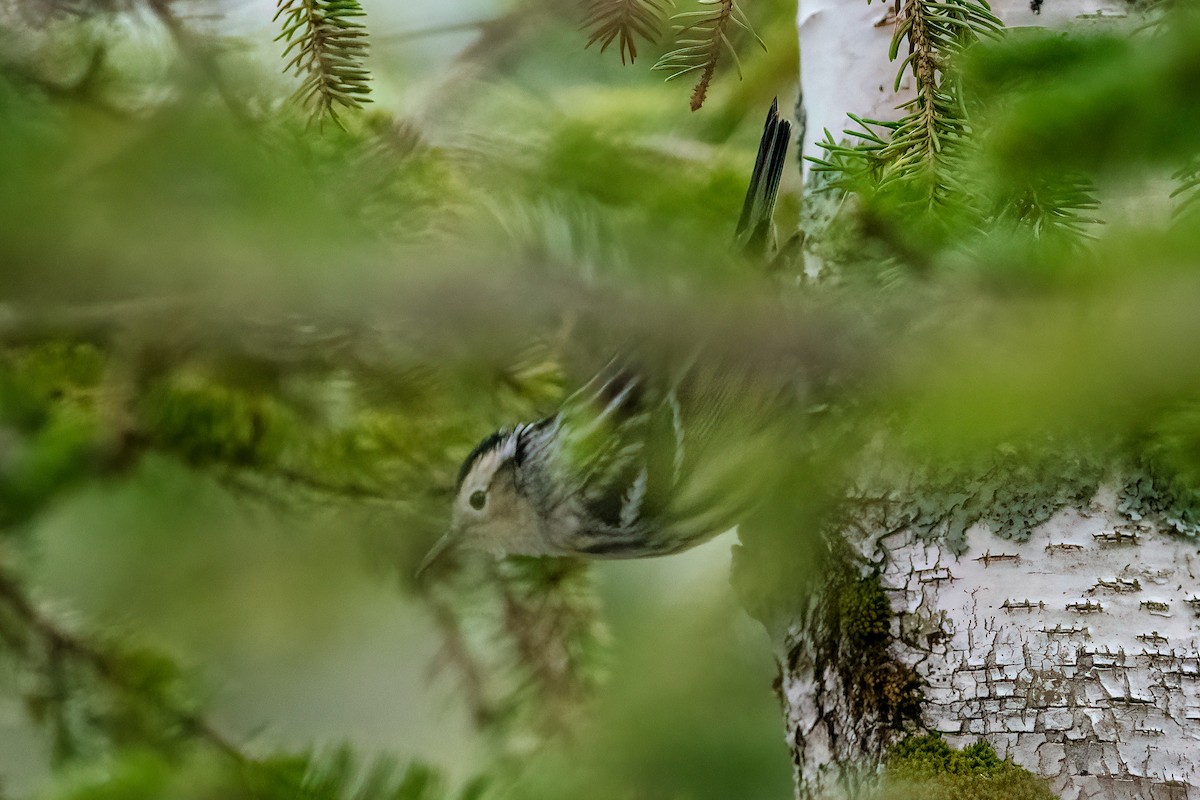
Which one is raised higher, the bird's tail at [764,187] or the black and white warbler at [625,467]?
the bird's tail at [764,187]

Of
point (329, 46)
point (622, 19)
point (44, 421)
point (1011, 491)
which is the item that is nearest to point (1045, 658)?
point (1011, 491)

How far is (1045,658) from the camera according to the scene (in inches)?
29.2

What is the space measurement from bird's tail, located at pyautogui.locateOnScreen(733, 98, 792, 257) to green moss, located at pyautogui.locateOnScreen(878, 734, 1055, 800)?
0.46 meters

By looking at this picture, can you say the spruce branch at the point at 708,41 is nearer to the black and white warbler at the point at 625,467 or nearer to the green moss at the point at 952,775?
the black and white warbler at the point at 625,467

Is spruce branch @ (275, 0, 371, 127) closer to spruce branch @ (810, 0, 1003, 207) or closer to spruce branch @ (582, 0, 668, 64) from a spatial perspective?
spruce branch @ (582, 0, 668, 64)

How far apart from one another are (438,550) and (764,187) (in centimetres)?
52

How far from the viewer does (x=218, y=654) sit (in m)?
1.60

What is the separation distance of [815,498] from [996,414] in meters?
0.49

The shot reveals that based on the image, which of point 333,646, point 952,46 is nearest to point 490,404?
point 952,46

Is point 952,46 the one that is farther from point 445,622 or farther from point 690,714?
point 690,714

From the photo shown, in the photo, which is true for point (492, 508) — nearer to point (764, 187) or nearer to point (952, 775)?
point (764, 187)

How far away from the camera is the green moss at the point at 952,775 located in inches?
28.1

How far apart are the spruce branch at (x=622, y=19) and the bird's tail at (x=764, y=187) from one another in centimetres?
36

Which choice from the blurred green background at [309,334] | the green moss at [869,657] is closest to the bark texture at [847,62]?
the blurred green background at [309,334]
